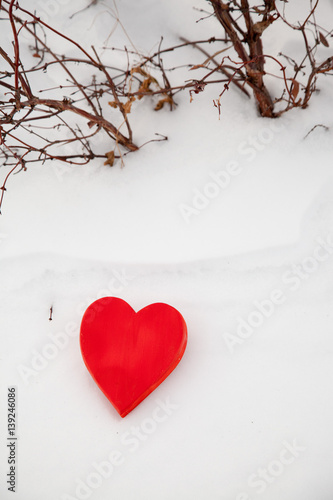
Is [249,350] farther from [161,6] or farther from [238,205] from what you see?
[161,6]

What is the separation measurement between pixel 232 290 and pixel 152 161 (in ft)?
2.11

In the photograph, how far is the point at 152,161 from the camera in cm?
201

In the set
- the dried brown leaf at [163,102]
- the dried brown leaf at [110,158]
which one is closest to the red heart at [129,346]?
the dried brown leaf at [110,158]

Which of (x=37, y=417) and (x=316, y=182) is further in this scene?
(x=316, y=182)

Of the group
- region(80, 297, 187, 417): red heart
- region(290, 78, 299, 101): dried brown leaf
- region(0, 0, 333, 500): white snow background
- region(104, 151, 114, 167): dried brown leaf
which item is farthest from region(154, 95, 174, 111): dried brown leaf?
region(80, 297, 187, 417): red heart

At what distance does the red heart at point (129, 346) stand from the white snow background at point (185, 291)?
0.11m

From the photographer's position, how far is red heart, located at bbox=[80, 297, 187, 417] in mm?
1698

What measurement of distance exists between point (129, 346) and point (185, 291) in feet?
1.04

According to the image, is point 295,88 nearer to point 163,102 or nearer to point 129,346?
point 163,102

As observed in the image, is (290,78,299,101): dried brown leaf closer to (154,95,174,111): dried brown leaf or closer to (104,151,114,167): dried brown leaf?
(154,95,174,111): dried brown leaf

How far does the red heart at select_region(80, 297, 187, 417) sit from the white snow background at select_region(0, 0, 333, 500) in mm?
108

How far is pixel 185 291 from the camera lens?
6.14 ft

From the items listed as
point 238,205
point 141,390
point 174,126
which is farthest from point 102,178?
point 141,390

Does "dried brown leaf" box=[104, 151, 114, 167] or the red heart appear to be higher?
"dried brown leaf" box=[104, 151, 114, 167]
